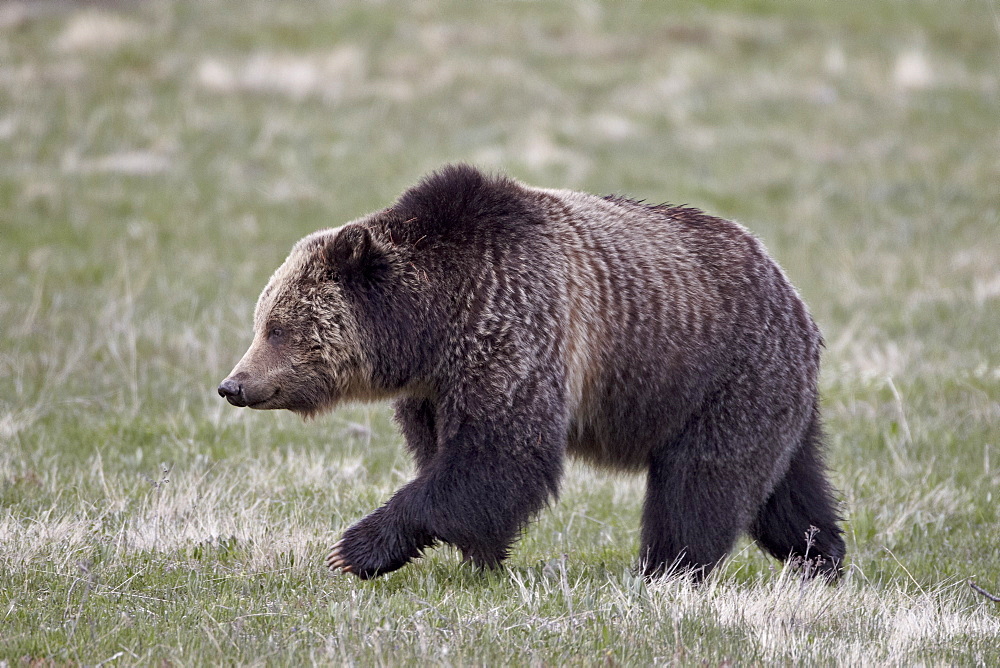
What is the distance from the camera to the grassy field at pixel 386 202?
4.65 meters

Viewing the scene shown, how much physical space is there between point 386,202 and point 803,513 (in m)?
9.47

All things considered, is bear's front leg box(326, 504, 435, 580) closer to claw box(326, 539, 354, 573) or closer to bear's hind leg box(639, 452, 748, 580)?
claw box(326, 539, 354, 573)

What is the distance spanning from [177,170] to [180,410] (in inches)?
318

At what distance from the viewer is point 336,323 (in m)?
5.41

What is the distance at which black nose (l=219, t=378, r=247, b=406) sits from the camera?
518 centimetres

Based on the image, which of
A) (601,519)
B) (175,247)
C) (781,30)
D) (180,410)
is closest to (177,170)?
(175,247)

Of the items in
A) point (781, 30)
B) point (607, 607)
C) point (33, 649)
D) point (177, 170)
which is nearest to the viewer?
point (33, 649)

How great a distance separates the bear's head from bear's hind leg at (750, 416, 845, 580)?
212 cm

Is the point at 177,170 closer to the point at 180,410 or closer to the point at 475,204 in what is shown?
the point at 180,410

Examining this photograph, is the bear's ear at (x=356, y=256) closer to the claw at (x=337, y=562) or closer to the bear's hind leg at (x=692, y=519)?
the claw at (x=337, y=562)

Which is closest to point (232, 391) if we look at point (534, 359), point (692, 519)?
point (534, 359)

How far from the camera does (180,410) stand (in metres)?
8.20

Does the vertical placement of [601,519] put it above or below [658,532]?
below

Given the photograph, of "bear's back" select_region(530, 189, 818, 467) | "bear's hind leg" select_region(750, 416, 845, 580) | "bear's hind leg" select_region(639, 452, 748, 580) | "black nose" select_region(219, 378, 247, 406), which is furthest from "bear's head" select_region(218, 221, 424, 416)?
"bear's hind leg" select_region(750, 416, 845, 580)
